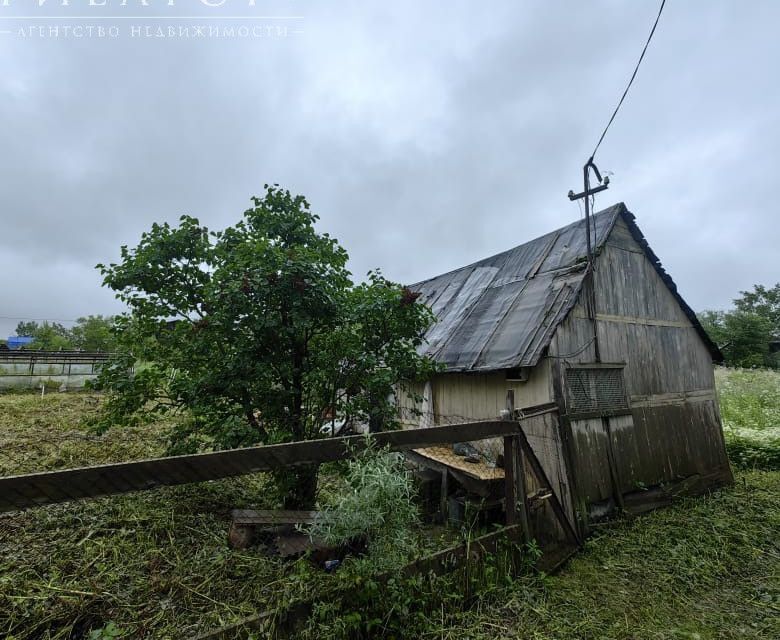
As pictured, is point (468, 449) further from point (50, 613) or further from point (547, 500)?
point (50, 613)

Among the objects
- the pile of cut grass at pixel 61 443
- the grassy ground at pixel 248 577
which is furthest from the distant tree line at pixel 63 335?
the grassy ground at pixel 248 577

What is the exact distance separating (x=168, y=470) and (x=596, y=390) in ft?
19.7

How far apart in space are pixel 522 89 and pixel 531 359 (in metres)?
7.21

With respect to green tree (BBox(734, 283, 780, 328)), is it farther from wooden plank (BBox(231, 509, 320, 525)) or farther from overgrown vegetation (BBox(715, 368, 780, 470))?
wooden plank (BBox(231, 509, 320, 525))

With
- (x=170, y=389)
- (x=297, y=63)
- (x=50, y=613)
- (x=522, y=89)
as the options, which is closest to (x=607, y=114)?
(x=522, y=89)

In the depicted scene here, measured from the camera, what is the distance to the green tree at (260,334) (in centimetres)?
378

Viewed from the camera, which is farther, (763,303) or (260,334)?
(763,303)

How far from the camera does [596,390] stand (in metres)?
5.77

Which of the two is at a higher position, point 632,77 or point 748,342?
point 632,77

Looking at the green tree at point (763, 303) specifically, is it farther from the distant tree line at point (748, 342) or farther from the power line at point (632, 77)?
the power line at point (632, 77)

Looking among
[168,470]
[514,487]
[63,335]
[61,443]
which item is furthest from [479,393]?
[63,335]

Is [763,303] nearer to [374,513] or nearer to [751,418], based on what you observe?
[751,418]

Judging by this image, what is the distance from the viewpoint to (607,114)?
5078mm

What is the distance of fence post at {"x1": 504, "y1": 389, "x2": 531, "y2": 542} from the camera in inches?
129
